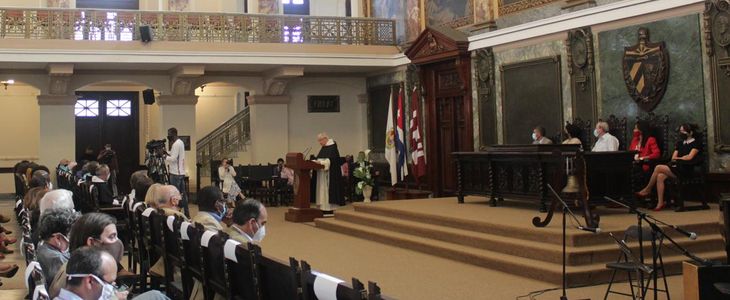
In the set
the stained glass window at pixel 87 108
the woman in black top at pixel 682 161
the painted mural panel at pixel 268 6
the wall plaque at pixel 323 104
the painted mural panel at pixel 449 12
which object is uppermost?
the painted mural panel at pixel 268 6

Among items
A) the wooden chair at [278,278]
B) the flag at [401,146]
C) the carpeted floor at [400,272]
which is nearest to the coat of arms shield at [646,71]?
the carpeted floor at [400,272]

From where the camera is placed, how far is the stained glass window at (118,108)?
23.4 m

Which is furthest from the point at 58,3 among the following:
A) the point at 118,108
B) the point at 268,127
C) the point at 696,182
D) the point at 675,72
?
the point at 696,182

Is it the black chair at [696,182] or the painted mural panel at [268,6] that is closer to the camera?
the black chair at [696,182]

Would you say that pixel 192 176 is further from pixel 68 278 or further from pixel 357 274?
pixel 68 278

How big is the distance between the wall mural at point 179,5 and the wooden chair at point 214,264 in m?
17.2

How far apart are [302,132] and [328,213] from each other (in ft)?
18.7

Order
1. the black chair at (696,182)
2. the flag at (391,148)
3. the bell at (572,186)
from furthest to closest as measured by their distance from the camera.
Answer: the flag at (391,148), the black chair at (696,182), the bell at (572,186)

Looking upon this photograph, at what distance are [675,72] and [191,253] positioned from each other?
8.57m

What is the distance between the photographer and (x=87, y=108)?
23.2 metres

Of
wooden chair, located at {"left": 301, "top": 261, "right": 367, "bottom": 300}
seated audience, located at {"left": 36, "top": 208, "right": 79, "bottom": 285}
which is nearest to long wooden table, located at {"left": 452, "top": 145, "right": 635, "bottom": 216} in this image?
seated audience, located at {"left": 36, "top": 208, "right": 79, "bottom": 285}

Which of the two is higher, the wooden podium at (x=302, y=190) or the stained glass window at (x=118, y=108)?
the stained glass window at (x=118, y=108)

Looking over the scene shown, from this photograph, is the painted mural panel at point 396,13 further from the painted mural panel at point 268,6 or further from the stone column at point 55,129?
the stone column at point 55,129

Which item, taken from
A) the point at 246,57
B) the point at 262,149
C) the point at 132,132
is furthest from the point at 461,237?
the point at 132,132
